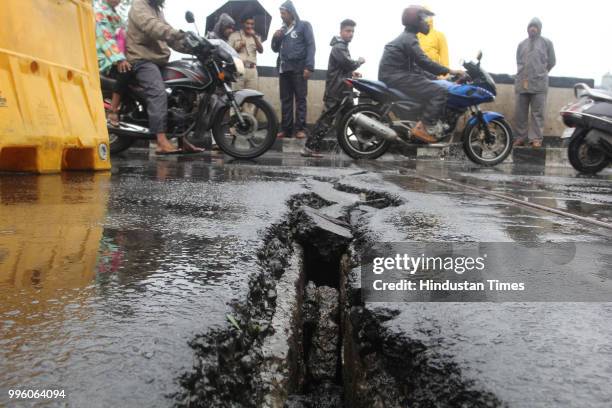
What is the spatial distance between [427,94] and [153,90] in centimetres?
318

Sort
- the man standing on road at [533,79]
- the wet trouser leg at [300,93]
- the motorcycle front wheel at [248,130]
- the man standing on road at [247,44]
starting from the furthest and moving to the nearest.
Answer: the man standing on road at [533,79]
the man standing on road at [247,44]
the wet trouser leg at [300,93]
the motorcycle front wheel at [248,130]

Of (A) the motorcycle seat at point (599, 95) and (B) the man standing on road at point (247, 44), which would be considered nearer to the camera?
(A) the motorcycle seat at point (599, 95)

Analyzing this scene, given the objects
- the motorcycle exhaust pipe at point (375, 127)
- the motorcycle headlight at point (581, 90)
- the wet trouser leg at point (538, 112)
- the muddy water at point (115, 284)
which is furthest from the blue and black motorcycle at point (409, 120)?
the muddy water at point (115, 284)

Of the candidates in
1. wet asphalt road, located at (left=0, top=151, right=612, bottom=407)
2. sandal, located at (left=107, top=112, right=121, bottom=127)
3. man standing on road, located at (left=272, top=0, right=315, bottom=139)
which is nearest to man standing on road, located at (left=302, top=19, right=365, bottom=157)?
man standing on road, located at (left=272, top=0, right=315, bottom=139)

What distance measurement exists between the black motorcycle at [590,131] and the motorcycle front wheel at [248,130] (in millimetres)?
3485

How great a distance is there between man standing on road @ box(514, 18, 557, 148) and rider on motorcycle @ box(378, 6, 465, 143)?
3.01m

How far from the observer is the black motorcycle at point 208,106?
5879 mm

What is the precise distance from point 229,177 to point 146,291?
8.79 feet

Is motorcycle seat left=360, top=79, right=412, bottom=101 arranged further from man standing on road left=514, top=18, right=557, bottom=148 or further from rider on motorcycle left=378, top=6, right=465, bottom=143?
man standing on road left=514, top=18, right=557, bottom=148

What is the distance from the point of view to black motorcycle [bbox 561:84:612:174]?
6332 millimetres

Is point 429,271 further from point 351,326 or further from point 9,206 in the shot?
point 9,206

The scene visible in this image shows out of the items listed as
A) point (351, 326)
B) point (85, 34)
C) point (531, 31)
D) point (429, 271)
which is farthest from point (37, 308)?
point (531, 31)

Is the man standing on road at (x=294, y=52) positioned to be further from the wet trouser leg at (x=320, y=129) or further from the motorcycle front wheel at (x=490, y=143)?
the motorcycle front wheel at (x=490, y=143)

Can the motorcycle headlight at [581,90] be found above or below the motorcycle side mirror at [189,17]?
below
